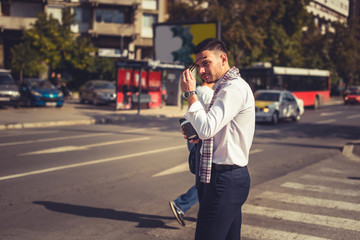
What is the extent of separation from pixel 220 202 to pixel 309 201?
3979mm

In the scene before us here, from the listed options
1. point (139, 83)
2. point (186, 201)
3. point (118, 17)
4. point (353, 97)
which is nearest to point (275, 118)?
point (139, 83)

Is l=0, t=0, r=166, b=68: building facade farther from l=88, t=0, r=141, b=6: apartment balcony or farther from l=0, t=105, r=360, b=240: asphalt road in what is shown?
l=0, t=105, r=360, b=240: asphalt road

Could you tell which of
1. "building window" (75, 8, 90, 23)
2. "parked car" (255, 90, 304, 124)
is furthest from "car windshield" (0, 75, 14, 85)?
"building window" (75, 8, 90, 23)

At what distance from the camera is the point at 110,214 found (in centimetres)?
554

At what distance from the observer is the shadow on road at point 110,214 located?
525cm

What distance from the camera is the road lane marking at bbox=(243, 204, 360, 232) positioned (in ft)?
17.2

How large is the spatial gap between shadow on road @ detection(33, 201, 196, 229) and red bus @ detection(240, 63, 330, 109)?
23186mm

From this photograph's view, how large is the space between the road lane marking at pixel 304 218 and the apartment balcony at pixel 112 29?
40664 mm

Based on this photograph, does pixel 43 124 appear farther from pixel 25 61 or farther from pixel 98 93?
pixel 25 61

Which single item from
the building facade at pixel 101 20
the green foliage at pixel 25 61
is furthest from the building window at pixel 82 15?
the green foliage at pixel 25 61

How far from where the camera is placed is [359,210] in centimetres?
593

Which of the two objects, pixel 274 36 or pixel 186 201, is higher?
pixel 274 36

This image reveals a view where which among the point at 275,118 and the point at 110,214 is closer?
the point at 110,214

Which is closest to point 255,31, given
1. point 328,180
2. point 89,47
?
point 89,47
